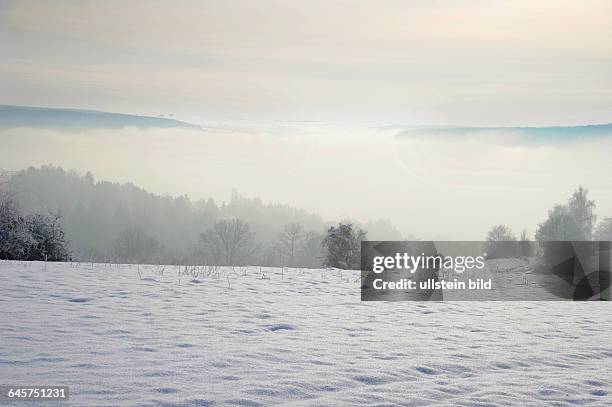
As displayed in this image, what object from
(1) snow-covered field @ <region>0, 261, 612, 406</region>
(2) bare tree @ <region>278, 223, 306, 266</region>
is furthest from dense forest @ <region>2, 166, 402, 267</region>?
(1) snow-covered field @ <region>0, 261, 612, 406</region>

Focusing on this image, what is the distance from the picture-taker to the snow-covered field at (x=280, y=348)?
502cm

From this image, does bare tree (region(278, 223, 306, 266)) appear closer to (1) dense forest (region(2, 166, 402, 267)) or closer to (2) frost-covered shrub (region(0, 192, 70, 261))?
(1) dense forest (region(2, 166, 402, 267))

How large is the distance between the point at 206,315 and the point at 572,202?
4105cm

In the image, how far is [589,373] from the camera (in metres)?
6.36

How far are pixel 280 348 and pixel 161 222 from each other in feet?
368

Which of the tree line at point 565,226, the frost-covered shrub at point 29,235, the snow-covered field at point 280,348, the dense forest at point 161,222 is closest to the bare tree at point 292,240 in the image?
the dense forest at point 161,222

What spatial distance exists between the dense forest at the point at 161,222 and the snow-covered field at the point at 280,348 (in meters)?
56.4

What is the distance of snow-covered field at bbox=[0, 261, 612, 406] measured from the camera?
5.02m

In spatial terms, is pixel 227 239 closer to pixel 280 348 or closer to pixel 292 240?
pixel 292 240

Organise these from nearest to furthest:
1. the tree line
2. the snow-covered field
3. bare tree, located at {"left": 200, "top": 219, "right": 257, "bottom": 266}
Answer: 1. the snow-covered field
2. the tree line
3. bare tree, located at {"left": 200, "top": 219, "right": 257, "bottom": 266}

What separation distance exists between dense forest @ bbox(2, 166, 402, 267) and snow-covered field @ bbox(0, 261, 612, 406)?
5640 cm

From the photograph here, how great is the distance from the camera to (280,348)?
676 cm

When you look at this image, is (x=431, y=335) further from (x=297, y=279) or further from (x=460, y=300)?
(x=297, y=279)

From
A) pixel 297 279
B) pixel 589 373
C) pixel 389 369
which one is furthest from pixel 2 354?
pixel 297 279
